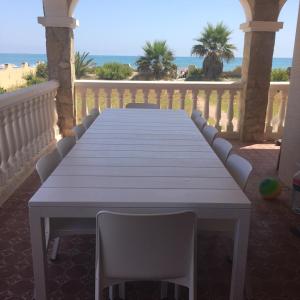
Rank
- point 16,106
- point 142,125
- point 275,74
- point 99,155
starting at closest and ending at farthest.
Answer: point 99,155
point 142,125
point 16,106
point 275,74

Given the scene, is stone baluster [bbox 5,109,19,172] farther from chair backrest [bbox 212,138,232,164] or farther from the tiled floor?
chair backrest [bbox 212,138,232,164]

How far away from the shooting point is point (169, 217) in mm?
1416

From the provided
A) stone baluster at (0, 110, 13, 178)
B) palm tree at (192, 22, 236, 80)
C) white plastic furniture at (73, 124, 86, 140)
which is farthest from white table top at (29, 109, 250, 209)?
palm tree at (192, 22, 236, 80)

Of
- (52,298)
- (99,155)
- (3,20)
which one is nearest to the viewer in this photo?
(52,298)

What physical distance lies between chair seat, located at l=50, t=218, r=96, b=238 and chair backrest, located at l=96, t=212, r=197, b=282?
44 cm

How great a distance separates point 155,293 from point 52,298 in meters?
0.61

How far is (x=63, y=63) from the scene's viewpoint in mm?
5262

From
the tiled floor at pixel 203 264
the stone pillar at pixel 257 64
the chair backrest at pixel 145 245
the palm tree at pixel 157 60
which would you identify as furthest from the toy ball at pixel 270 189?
the palm tree at pixel 157 60

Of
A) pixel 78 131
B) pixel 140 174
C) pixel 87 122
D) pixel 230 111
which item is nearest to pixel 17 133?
pixel 87 122

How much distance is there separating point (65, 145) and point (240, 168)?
47.0 inches

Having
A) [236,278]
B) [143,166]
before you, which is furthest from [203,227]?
[143,166]

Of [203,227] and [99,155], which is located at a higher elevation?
A: [99,155]

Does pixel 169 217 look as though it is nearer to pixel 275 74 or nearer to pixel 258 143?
pixel 258 143

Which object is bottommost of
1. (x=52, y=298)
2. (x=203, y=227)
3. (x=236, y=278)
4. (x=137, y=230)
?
(x=52, y=298)
